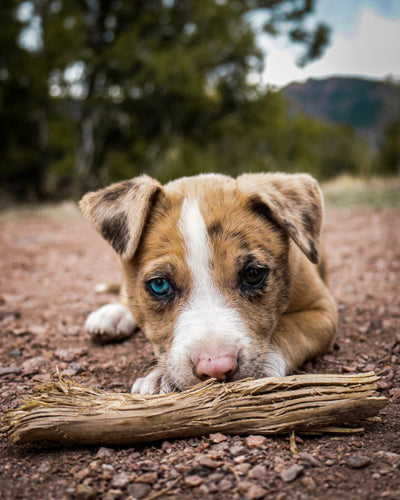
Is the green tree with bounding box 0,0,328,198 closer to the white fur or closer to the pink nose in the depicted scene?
the white fur

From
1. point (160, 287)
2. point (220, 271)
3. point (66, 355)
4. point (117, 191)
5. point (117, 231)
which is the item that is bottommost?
point (66, 355)

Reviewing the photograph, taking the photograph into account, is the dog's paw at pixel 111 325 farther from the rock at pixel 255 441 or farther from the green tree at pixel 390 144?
the green tree at pixel 390 144

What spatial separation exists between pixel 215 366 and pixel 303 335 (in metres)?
1.09

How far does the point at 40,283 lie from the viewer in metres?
6.44

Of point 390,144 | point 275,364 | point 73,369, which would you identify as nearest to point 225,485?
point 275,364

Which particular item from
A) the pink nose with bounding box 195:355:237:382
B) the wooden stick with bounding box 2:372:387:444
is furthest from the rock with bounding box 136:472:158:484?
the pink nose with bounding box 195:355:237:382

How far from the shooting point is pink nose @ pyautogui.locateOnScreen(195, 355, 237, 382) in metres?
2.55

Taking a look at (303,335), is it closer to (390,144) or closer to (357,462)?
(357,462)

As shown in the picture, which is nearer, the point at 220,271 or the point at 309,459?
the point at 309,459

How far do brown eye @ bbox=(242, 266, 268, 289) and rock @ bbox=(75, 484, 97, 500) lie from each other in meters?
1.53

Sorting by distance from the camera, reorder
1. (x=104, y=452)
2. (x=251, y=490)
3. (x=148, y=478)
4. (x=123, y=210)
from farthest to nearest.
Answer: (x=123, y=210)
(x=104, y=452)
(x=148, y=478)
(x=251, y=490)

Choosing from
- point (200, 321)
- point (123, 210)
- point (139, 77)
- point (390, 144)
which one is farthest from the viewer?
point (390, 144)

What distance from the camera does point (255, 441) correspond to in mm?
2328

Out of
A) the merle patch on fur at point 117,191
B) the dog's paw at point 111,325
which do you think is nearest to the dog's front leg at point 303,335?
the dog's paw at point 111,325
